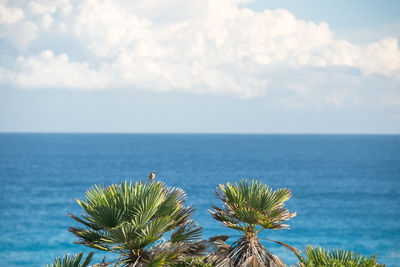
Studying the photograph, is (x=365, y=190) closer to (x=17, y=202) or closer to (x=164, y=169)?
(x=164, y=169)

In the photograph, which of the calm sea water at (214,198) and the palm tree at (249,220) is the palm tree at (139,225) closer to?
the palm tree at (249,220)

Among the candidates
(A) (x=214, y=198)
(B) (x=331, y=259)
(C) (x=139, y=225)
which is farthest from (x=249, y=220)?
(A) (x=214, y=198)

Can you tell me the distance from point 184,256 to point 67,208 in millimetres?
49409

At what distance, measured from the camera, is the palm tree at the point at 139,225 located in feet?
28.4

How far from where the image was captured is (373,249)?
39.9 m

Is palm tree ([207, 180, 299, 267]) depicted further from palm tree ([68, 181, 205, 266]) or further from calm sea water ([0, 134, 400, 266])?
calm sea water ([0, 134, 400, 266])

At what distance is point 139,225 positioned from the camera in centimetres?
862

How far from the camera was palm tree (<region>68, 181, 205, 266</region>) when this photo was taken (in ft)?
28.4

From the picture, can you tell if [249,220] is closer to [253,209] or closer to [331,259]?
[253,209]

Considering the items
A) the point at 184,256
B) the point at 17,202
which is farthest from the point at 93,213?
the point at 17,202

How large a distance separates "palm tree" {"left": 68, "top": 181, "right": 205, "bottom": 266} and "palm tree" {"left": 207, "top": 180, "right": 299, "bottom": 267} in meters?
0.62

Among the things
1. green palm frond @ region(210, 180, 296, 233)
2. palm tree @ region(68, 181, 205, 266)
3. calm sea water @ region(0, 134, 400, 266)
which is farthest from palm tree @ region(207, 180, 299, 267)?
calm sea water @ region(0, 134, 400, 266)

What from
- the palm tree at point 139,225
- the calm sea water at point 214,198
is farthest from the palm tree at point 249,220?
the calm sea water at point 214,198

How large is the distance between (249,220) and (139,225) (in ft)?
7.99
